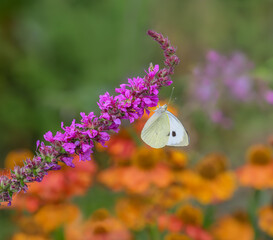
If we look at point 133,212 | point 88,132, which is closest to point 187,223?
point 133,212

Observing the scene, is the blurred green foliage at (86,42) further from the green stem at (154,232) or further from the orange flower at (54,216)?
the green stem at (154,232)

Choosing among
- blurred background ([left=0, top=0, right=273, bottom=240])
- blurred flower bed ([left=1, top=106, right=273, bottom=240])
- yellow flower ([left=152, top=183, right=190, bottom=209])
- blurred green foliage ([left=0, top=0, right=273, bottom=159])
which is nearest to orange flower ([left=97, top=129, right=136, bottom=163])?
blurred flower bed ([left=1, top=106, right=273, bottom=240])

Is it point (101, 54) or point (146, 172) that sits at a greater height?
point (101, 54)

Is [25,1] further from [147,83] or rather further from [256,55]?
[147,83]

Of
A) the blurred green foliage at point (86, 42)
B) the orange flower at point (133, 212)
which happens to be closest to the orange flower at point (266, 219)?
the orange flower at point (133, 212)

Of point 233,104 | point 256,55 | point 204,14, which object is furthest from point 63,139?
point 204,14

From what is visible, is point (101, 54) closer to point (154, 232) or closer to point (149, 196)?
point (149, 196)

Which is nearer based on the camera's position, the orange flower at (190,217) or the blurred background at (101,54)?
the orange flower at (190,217)

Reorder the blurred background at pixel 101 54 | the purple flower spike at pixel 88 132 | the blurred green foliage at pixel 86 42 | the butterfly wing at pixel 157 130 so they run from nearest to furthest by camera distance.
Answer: the purple flower spike at pixel 88 132 < the butterfly wing at pixel 157 130 < the blurred background at pixel 101 54 < the blurred green foliage at pixel 86 42

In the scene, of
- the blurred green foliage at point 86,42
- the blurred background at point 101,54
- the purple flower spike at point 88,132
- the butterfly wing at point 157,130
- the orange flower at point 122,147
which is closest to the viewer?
the purple flower spike at point 88,132
